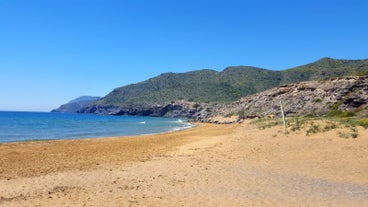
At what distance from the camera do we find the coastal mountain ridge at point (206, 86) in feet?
402

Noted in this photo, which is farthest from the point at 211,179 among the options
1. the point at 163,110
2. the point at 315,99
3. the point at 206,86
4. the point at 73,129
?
the point at 206,86

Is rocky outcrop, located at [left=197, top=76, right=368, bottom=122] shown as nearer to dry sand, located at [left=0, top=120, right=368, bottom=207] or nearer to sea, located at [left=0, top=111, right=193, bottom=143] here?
sea, located at [left=0, top=111, right=193, bottom=143]

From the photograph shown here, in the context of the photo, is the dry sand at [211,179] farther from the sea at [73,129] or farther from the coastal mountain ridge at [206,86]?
the coastal mountain ridge at [206,86]

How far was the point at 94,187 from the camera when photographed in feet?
35.7

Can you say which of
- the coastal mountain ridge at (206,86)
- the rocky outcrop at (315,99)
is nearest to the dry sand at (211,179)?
the rocky outcrop at (315,99)

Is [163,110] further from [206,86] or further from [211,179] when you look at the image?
[211,179]

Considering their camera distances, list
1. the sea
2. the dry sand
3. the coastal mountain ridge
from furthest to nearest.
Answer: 1. the coastal mountain ridge
2. the sea
3. the dry sand

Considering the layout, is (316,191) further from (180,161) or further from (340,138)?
(340,138)

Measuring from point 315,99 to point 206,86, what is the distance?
90.4m

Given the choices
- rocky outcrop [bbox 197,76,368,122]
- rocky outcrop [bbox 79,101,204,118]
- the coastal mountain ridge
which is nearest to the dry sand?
rocky outcrop [bbox 197,76,368,122]

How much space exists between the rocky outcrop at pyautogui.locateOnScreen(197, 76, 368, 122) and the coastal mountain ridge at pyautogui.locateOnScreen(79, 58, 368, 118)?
41596 millimetres

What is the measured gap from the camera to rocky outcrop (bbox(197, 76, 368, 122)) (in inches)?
2044

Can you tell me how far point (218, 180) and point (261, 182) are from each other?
1457 mm

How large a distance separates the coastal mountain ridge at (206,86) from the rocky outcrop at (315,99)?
4160 cm
